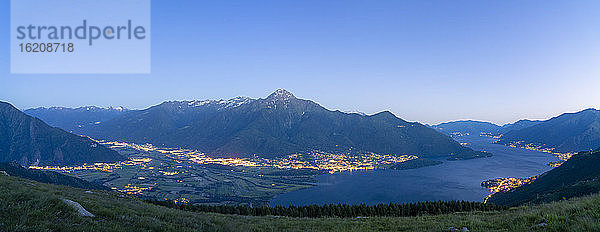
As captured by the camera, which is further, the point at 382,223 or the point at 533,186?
the point at 533,186

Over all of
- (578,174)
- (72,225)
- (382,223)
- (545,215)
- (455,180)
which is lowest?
(455,180)

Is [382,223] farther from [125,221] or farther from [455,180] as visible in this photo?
[455,180]

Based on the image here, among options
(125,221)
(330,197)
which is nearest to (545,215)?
(125,221)

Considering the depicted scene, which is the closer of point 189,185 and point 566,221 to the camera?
point 566,221

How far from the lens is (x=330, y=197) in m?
157

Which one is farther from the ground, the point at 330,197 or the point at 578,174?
the point at 578,174

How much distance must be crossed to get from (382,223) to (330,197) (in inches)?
5627

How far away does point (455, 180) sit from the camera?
651 feet

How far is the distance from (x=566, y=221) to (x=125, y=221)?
20.7 meters

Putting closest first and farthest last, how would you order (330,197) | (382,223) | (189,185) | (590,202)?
(590,202)
(382,223)
(330,197)
(189,185)

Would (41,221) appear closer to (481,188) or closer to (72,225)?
(72,225)

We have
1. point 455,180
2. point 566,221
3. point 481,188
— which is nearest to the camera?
point 566,221

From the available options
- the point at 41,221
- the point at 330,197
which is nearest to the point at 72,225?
the point at 41,221

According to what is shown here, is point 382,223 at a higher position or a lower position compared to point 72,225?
lower
